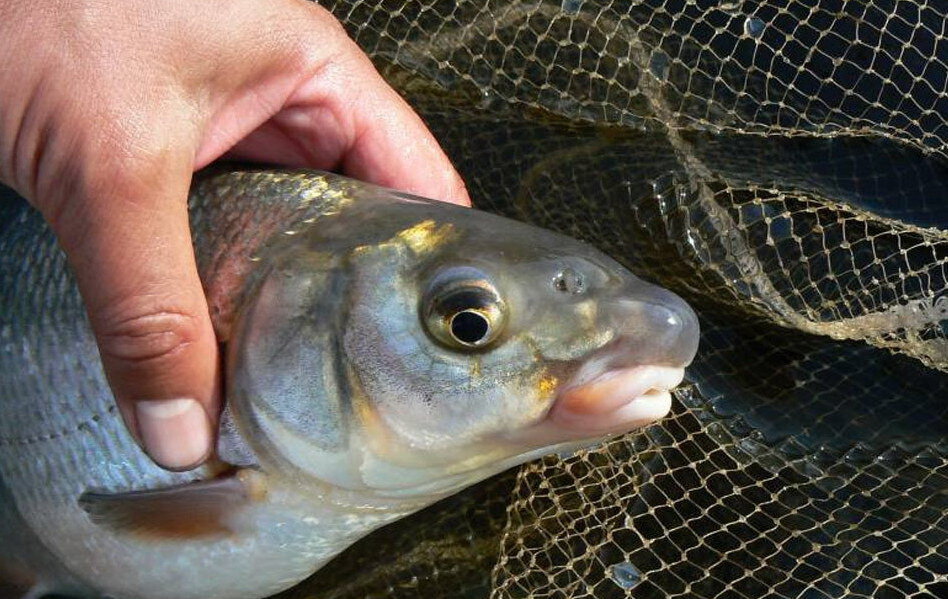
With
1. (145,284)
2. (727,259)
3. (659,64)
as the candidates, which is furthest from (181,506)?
(659,64)

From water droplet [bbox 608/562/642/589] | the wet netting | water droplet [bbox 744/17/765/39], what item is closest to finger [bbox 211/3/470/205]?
the wet netting

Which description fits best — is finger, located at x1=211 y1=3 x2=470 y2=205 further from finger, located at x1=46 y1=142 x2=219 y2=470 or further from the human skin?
finger, located at x1=46 y1=142 x2=219 y2=470

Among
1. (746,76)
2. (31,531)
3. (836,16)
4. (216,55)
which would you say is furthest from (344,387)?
(836,16)

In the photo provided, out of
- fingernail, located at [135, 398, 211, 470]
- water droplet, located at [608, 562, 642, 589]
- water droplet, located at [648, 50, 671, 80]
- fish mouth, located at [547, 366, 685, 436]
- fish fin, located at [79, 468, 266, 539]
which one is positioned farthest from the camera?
water droplet, located at [648, 50, 671, 80]

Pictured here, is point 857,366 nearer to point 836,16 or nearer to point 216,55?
point 836,16

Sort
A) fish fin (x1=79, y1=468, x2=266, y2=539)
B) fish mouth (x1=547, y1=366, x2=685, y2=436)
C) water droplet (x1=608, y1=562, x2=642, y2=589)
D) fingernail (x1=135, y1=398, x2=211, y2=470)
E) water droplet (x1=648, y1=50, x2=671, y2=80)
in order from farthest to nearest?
water droplet (x1=648, y1=50, x2=671, y2=80) → water droplet (x1=608, y1=562, x2=642, y2=589) → fish fin (x1=79, y1=468, x2=266, y2=539) → fingernail (x1=135, y1=398, x2=211, y2=470) → fish mouth (x1=547, y1=366, x2=685, y2=436)

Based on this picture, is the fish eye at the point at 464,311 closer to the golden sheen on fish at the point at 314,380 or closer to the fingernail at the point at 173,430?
the golden sheen on fish at the point at 314,380
